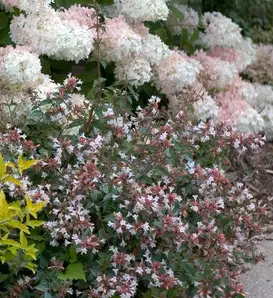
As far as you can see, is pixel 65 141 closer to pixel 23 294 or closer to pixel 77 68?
pixel 23 294

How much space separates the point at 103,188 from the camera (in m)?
2.85

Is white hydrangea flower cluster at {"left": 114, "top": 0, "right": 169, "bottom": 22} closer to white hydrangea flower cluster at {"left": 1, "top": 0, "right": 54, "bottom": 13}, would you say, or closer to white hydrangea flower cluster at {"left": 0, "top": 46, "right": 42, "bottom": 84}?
white hydrangea flower cluster at {"left": 1, "top": 0, "right": 54, "bottom": 13}

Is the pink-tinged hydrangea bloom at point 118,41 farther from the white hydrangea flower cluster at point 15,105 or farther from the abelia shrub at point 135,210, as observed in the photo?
the abelia shrub at point 135,210

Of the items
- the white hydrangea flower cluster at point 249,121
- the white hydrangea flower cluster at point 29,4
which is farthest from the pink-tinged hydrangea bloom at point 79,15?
the white hydrangea flower cluster at point 249,121

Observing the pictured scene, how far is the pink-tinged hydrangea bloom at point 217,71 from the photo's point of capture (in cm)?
484

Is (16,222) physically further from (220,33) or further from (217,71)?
(220,33)

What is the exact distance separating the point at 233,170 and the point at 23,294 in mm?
2493

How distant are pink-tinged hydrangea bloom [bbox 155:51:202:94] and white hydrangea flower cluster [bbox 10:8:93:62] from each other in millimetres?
664

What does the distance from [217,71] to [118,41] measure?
956mm

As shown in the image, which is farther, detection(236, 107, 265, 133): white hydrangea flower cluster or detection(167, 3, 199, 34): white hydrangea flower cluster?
detection(167, 3, 199, 34): white hydrangea flower cluster

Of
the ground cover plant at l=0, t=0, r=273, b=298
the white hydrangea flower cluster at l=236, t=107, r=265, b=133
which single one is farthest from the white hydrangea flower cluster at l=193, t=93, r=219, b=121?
the ground cover plant at l=0, t=0, r=273, b=298

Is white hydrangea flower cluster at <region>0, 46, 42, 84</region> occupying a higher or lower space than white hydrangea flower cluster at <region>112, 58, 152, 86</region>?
higher

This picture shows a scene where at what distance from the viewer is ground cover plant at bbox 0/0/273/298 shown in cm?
276

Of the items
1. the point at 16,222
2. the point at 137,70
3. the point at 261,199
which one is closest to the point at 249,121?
the point at 261,199
